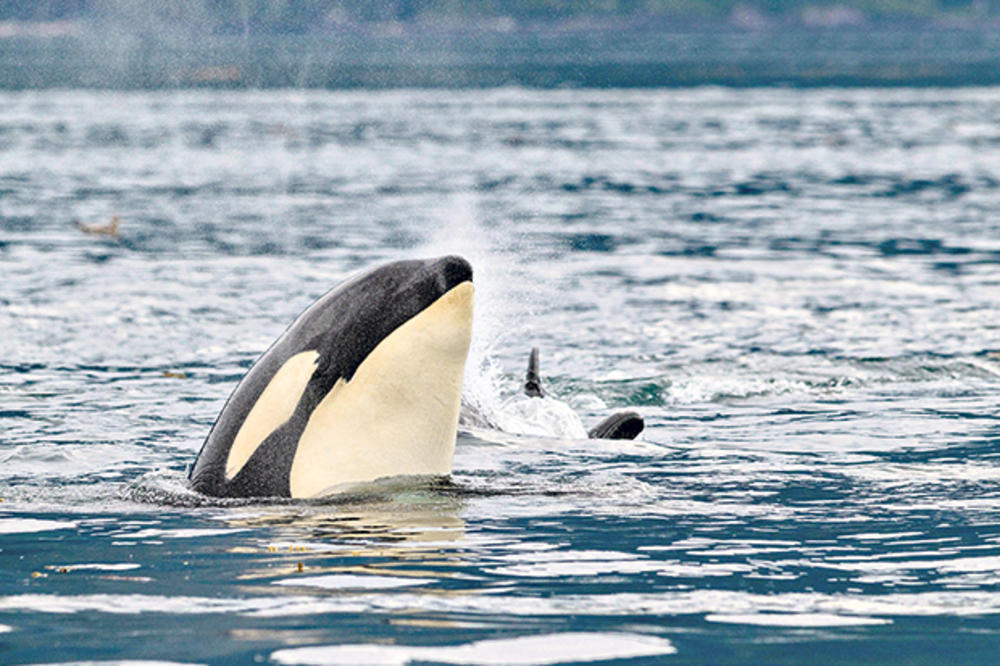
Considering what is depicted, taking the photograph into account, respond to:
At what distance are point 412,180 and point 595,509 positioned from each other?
2399 cm

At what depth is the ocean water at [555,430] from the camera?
241 inches

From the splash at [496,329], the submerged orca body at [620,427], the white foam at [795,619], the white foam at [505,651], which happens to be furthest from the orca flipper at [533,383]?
the white foam at [505,651]

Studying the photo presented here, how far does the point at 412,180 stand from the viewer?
31.7m

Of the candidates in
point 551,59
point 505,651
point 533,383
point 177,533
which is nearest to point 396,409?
point 177,533

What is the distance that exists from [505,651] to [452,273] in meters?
1.73

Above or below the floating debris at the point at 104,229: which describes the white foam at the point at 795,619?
above

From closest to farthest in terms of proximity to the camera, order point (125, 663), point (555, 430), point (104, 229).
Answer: point (125, 663) < point (555, 430) < point (104, 229)

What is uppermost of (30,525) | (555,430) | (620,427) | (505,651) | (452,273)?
(452,273)

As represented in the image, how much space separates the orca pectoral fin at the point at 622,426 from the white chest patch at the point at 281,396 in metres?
2.97

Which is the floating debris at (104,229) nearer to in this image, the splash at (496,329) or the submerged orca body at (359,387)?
the splash at (496,329)

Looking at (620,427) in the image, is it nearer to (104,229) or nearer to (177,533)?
(177,533)

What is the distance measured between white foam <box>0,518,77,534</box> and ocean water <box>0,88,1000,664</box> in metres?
0.02

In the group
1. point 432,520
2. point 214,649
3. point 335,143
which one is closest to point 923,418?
point 432,520

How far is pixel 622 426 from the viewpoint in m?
9.73
